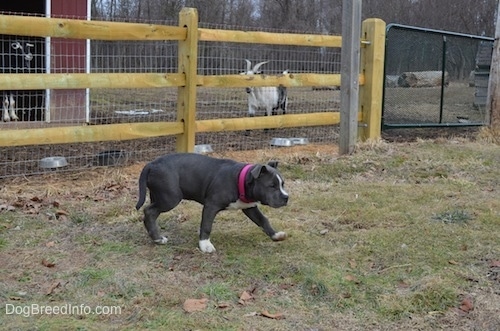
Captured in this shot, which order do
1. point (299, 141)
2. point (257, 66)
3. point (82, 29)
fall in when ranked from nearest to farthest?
point (82, 29), point (299, 141), point (257, 66)

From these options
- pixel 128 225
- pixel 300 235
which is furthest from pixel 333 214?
pixel 128 225

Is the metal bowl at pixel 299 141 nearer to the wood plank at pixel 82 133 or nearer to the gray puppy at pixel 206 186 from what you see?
the wood plank at pixel 82 133

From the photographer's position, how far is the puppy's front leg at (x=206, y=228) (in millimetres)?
4035

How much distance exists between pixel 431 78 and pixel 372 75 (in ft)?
7.77

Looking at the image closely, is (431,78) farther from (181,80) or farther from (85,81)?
(85,81)

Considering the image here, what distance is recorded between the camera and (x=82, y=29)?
6.00m

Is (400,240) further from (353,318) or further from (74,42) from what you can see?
(74,42)

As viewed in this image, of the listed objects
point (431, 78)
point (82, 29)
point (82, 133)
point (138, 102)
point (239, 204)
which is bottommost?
point (239, 204)

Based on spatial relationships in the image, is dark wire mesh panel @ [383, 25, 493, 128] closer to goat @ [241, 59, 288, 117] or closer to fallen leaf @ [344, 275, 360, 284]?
goat @ [241, 59, 288, 117]

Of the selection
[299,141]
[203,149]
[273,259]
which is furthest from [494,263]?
[299,141]

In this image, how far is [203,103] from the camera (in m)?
11.3

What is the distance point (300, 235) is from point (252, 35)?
3.52m

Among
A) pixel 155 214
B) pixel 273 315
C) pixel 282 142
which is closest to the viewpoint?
pixel 273 315

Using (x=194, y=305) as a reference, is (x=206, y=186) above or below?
above
